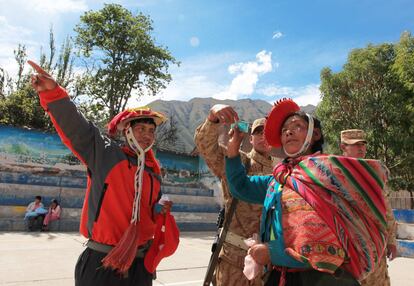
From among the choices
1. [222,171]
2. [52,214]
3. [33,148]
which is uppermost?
[222,171]

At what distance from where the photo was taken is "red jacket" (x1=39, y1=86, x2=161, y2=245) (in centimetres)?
200

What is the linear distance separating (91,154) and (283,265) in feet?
4.25

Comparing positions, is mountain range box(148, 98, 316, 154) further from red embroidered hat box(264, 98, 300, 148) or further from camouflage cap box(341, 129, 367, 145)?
red embroidered hat box(264, 98, 300, 148)

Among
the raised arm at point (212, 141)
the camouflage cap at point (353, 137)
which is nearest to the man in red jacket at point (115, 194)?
the raised arm at point (212, 141)

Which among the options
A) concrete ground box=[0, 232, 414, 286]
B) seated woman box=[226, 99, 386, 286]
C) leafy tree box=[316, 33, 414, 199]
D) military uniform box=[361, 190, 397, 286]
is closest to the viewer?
seated woman box=[226, 99, 386, 286]

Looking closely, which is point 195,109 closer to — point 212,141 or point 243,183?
point 212,141

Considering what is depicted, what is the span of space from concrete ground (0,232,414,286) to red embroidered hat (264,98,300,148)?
3.55 meters

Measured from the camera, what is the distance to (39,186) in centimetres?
1244

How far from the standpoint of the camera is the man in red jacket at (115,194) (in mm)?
1979

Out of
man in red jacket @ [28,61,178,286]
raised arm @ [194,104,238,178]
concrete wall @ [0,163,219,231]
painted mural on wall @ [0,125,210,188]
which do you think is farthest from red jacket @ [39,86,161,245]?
painted mural on wall @ [0,125,210,188]

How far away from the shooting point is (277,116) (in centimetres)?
179

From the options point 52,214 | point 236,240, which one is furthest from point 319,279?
point 52,214

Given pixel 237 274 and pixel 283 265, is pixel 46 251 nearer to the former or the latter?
pixel 237 274

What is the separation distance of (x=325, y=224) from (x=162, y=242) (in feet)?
3.82
